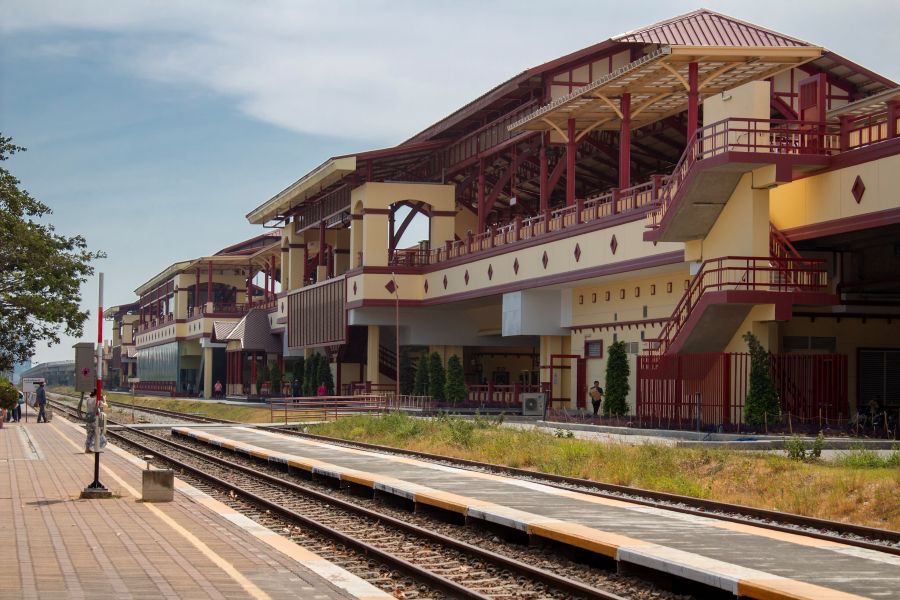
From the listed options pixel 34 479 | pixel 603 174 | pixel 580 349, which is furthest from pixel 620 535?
pixel 603 174

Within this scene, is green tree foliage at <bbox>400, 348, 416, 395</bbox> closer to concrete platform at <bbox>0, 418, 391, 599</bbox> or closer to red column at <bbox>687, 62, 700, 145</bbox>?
red column at <bbox>687, 62, 700, 145</bbox>

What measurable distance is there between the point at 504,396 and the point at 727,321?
918 inches

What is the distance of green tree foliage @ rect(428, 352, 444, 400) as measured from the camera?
178ft

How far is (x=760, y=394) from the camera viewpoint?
93.2ft

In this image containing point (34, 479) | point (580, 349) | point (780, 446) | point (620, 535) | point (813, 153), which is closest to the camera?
A: point (620, 535)

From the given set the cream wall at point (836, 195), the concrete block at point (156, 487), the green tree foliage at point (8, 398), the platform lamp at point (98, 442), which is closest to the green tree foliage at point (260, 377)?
the green tree foliage at point (8, 398)

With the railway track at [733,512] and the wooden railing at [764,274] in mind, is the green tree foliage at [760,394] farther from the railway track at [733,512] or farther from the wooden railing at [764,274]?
the railway track at [733,512]

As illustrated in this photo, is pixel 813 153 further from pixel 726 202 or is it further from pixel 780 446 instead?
pixel 780 446

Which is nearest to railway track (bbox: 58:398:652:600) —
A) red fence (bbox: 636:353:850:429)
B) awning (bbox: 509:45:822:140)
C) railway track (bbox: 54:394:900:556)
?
railway track (bbox: 54:394:900:556)

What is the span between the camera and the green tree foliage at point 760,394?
92.8 feet

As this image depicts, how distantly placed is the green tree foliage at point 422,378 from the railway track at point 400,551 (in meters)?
32.5

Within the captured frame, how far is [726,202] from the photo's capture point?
101 feet

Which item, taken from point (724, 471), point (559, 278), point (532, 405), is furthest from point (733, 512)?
point (532, 405)

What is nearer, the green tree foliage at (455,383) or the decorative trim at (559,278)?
the decorative trim at (559,278)
